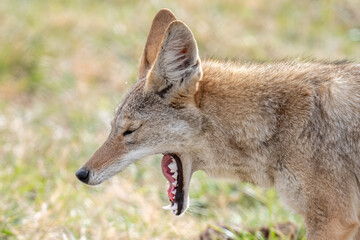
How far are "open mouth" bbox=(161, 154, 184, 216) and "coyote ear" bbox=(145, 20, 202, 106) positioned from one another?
1.54 feet

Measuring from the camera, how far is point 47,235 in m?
5.34

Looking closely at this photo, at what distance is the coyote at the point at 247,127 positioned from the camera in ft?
13.8

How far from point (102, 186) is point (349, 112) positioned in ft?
11.3

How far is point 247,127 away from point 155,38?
3.86 feet

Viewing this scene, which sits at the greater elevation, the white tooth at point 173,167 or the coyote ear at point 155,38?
the coyote ear at point 155,38

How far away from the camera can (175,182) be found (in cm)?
469

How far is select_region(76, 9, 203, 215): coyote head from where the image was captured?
456 centimetres

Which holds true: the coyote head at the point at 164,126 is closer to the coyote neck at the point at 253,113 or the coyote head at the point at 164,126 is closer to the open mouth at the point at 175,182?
the open mouth at the point at 175,182

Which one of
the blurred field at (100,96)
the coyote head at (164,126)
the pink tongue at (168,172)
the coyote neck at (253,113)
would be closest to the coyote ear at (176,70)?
the coyote head at (164,126)

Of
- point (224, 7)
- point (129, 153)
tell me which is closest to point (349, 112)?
point (129, 153)

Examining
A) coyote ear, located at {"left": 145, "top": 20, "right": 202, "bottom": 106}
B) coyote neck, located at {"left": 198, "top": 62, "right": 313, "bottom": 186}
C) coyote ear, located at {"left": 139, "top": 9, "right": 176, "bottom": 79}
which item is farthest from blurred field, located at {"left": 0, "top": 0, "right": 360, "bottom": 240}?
coyote ear, located at {"left": 145, "top": 20, "right": 202, "bottom": 106}

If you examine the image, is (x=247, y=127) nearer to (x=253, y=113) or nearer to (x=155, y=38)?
(x=253, y=113)

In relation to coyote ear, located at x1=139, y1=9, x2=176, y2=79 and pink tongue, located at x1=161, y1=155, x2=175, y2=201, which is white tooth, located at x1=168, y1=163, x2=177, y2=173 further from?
coyote ear, located at x1=139, y1=9, x2=176, y2=79

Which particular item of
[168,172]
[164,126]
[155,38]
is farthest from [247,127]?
[155,38]
